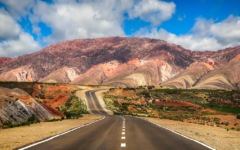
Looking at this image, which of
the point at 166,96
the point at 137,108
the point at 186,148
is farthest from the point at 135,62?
the point at 186,148

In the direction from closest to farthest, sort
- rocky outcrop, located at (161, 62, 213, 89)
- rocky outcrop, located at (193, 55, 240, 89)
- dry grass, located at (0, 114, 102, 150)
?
dry grass, located at (0, 114, 102, 150) → rocky outcrop, located at (193, 55, 240, 89) → rocky outcrop, located at (161, 62, 213, 89)

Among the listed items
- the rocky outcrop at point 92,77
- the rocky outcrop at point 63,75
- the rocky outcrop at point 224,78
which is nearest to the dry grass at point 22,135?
the rocky outcrop at point 224,78

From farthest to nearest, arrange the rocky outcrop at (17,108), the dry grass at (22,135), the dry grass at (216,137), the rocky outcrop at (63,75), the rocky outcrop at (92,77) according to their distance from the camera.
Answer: the rocky outcrop at (63,75) < the rocky outcrop at (92,77) < the rocky outcrop at (17,108) < the dry grass at (216,137) < the dry grass at (22,135)

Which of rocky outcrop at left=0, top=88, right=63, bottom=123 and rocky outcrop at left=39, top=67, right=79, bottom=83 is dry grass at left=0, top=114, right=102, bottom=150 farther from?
rocky outcrop at left=39, top=67, right=79, bottom=83

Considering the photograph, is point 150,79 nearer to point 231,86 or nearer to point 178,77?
point 178,77

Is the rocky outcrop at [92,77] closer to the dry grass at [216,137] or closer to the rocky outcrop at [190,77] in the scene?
the rocky outcrop at [190,77]

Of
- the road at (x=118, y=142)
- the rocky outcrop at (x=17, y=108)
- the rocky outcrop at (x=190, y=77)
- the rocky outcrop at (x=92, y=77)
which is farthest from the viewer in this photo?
the rocky outcrop at (x=92, y=77)

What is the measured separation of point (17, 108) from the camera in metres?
21.0

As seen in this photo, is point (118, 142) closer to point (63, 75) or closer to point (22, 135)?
point (22, 135)

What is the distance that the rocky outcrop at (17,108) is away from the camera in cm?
1902

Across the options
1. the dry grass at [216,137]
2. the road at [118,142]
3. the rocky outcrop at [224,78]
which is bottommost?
the dry grass at [216,137]

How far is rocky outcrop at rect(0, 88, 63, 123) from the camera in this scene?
19022mm

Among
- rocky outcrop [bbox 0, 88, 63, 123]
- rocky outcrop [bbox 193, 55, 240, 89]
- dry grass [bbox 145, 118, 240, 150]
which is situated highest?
rocky outcrop [bbox 193, 55, 240, 89]

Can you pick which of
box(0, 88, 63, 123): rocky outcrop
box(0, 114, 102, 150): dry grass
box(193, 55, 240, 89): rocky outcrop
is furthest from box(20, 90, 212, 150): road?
box(193, 55, 240, 89): rocky outcrop
